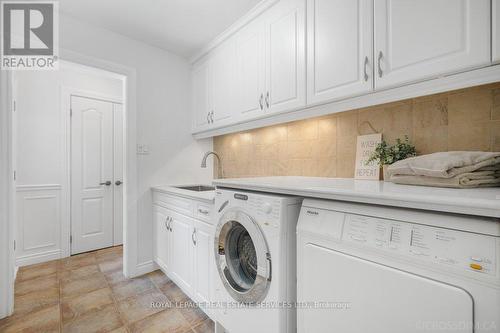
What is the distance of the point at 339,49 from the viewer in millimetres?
1327

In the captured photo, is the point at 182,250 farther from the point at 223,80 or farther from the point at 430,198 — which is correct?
the point at 430,198

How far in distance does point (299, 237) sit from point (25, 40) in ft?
8.58

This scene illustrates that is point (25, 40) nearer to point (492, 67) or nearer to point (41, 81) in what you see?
point (41, 81)

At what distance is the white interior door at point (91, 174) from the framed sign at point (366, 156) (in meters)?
3.26

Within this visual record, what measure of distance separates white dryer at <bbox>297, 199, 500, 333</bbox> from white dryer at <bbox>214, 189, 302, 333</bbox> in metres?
0.09

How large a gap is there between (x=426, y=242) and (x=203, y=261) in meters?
1.43

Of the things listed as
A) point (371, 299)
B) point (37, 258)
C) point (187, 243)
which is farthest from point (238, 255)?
point (37, 258)

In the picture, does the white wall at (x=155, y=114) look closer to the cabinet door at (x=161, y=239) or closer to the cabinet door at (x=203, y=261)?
the cabinet door at (x=161, y=239)

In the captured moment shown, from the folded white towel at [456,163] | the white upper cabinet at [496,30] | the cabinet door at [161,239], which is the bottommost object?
the cabinet door at [161,239]

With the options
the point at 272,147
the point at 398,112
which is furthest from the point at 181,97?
the point at 398,112

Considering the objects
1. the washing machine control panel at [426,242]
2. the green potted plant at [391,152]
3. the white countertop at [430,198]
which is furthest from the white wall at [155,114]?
the washing machine control panel at [426,242]

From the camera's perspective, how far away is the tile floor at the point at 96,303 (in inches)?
64.9

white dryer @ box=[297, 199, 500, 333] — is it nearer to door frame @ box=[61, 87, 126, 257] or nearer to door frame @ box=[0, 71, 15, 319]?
door frame @ box=[0, 71, 15, 319]

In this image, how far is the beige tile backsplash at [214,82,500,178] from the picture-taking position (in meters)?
1.12
